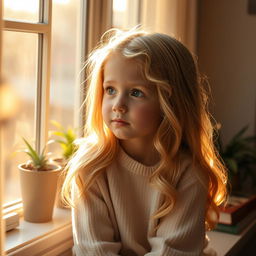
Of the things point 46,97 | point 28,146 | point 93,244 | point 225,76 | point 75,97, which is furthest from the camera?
point 225,76

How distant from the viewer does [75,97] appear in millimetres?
1862

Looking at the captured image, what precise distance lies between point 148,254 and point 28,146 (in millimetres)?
474

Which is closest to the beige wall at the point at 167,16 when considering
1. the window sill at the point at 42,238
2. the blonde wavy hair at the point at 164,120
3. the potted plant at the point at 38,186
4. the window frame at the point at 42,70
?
the window frame at the point at 42,70

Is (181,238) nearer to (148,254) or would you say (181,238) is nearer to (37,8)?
(148,254)

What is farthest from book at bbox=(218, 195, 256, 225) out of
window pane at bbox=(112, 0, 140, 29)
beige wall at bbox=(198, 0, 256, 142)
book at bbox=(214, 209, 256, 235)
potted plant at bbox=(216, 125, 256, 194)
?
window pane at bbox=(112, 0, 140, 29)

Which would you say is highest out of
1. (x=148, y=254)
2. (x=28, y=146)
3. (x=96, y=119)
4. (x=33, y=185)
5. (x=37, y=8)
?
(x=37, y=8)

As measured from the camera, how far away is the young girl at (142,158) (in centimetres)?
127

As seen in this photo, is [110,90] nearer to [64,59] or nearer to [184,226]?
[184,226]

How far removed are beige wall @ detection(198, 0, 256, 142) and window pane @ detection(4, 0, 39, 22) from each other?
1.10m

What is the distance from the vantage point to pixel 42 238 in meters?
1.41

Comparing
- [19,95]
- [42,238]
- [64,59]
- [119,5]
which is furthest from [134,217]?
[119,5]

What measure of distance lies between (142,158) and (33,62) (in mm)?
504

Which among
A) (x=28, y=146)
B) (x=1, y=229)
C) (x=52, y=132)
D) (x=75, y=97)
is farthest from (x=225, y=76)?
(x=1, y=229)

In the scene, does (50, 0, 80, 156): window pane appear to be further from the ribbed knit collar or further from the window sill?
the ribbed knit collar
